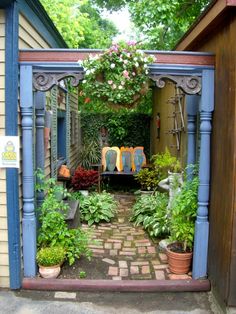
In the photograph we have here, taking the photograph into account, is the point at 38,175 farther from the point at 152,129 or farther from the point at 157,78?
the point at 152,129

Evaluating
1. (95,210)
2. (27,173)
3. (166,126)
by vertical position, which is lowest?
(95,210)

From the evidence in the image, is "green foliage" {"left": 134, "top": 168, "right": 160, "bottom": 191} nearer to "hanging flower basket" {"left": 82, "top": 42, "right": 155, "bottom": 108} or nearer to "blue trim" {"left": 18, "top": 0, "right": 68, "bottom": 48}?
"blue trim" {"left": 18, "top": 0, "right": 68, "bottom": 48}

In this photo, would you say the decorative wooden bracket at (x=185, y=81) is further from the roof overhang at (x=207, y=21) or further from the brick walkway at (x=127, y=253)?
the brick walkway at (x=127, y=253)

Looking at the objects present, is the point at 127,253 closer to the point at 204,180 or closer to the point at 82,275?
the point at 82,275

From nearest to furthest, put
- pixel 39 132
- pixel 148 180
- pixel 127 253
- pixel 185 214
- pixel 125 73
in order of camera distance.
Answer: pixel 125 73
pixel 185 214
pixel 39 132
pixel 127 253
pixel 148 180

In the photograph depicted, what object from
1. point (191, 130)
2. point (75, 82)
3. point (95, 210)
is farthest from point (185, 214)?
point (95, 210)

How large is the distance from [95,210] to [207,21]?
3.79m

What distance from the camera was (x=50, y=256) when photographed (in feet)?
12.7

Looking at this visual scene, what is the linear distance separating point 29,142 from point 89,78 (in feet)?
3.04

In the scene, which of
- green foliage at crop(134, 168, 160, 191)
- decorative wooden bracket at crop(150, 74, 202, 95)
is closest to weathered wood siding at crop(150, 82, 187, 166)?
green foliage at crop(134, 168, 160, 191)

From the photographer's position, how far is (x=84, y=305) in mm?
3496

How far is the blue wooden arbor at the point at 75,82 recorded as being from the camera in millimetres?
3684

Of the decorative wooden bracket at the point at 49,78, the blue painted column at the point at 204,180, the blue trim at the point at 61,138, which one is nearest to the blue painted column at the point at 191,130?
the blue painted column at the point at 204,180

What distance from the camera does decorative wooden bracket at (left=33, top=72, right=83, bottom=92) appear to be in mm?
3732
